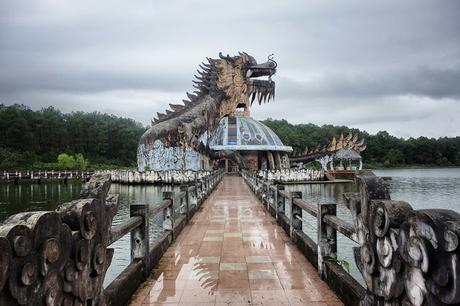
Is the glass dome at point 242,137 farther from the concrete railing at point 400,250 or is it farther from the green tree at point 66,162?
the concrete railing at point 400,250

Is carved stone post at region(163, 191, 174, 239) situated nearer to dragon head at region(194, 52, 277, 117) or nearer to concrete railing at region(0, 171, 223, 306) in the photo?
concrete railing at region(0, 171, 223, 306)

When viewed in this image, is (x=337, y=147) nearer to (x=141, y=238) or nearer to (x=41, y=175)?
(x=41, y=175)

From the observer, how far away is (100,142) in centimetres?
7475

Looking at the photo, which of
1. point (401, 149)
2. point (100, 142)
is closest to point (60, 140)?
point (100, 142)

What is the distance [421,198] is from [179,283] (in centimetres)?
2369

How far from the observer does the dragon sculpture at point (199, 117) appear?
107 ft

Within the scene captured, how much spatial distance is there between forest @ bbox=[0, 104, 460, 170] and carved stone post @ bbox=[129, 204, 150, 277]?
49.6m

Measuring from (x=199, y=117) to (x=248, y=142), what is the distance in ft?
37.0

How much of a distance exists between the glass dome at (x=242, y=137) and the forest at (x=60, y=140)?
20.7 m

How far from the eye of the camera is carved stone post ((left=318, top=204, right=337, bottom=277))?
18.3ft

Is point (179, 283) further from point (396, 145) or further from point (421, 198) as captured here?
point (396, 145)

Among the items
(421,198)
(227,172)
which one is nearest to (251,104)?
(227,172)

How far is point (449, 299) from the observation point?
2137 mm

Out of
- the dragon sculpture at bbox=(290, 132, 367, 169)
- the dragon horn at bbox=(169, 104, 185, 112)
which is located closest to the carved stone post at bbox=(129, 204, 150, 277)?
the dragon horn at bbox=(169, 104, 185, 112)
